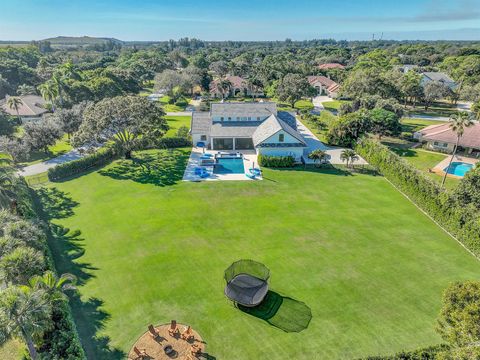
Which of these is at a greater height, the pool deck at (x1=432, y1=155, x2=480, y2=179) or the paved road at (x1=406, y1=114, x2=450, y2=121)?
the paved road at (x1=406, y1=114, x2=450, y2=121)

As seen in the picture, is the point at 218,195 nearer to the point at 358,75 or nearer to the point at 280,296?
the point at 280,296

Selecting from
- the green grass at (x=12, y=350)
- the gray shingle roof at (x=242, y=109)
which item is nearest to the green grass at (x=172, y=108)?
the gray shingle roof at (x=242, y=109)

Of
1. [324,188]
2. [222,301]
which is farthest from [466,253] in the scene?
[222,301]

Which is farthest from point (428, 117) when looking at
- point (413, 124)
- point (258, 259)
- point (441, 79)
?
point (258, 259)

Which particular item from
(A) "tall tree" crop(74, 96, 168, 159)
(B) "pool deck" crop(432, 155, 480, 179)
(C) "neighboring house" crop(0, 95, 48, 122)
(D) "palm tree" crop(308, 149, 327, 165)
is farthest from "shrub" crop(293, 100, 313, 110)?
(C) "neighboring house" crop(0, 95, 48, 122)

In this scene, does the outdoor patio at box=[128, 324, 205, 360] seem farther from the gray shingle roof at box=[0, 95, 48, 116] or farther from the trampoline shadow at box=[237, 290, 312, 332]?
the gray shingle roof at box=[0, 95, 48, 116]

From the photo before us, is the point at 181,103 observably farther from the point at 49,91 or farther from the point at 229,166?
the point at 229,166

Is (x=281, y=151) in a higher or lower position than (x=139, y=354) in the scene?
higher
